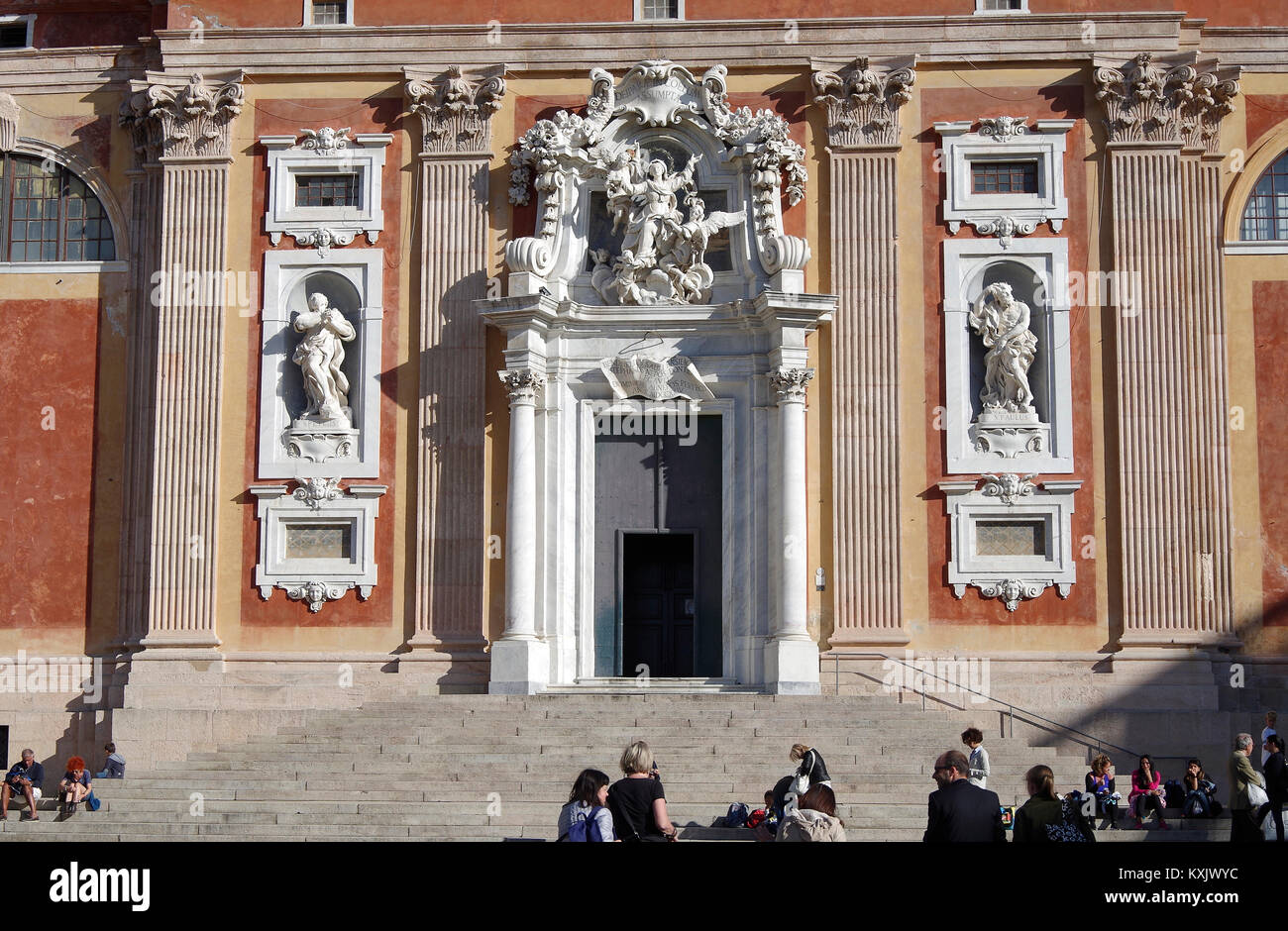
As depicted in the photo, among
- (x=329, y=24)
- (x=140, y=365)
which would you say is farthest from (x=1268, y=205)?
(x=140, y=365)

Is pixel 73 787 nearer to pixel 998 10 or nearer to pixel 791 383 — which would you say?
pixel 791 383

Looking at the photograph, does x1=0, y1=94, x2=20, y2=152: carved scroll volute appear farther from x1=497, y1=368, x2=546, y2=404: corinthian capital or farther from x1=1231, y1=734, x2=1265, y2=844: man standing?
x1=1231, y1=734, x2=1265, y2=844: man standing

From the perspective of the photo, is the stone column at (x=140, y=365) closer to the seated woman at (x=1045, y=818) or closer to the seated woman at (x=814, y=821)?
the seated woman at (x=814, y=821)

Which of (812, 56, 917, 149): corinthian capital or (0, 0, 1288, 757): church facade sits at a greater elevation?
(812, 56, 917, 149): corinthian capital

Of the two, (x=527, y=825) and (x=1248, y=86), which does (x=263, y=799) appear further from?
(x=1248, y=86)

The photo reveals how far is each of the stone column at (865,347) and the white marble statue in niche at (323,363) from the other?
310 inches

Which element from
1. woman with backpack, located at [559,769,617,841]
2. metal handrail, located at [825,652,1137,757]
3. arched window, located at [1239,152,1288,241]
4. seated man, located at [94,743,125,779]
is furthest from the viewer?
arched window, located at [1239,152,1288,241]

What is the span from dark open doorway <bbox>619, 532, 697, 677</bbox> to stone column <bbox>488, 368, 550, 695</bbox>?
1.74 meters

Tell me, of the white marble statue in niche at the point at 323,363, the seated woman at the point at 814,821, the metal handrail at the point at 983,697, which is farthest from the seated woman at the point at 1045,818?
the white marble statue in niche at the point at 323,363

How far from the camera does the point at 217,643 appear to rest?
2839cm

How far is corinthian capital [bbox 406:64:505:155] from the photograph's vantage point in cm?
2927

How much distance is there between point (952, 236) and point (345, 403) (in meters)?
10.1

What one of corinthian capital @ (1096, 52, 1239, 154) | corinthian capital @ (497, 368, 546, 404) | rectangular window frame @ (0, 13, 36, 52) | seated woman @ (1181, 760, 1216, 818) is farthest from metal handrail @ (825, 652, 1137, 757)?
rectangular window frame @ (0, 13, 36, 52)

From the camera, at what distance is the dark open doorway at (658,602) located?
29.0 metres
